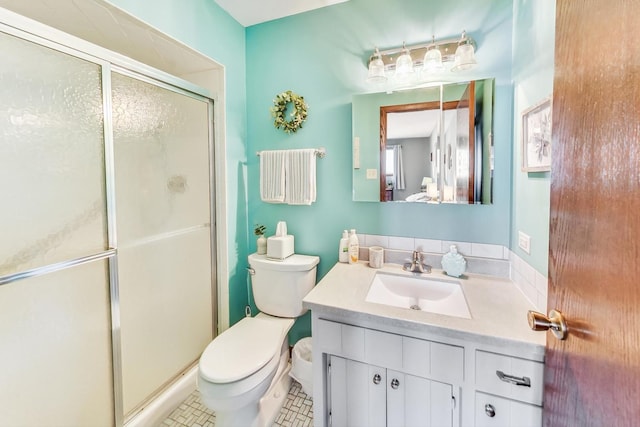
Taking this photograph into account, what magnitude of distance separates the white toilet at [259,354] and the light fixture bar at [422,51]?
4.18ft

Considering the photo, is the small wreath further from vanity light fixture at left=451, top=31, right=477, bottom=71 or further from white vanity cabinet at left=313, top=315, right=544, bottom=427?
white vanity cabinet at left=313, top=315, right=544, bottom=427

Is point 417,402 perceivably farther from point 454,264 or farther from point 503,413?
point 454,264

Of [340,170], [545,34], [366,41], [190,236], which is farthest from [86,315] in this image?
[545,34]

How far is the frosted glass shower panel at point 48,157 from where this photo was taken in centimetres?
94

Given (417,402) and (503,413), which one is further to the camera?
(417,402)

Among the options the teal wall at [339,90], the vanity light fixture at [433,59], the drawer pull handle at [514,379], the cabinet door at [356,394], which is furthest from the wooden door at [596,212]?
the vanity light fixture at [433,59]

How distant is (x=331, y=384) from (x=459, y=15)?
1.94 m

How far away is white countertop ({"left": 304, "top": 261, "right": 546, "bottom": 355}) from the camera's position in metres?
0.89

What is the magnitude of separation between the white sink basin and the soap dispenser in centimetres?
6

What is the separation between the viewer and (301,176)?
1706mm

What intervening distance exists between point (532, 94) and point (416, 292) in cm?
103

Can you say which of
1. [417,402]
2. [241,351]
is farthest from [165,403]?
[417,402]

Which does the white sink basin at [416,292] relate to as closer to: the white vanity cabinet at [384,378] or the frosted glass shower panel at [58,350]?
the white vanity cabinet at [384,378]

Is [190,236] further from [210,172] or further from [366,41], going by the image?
[366,41]
